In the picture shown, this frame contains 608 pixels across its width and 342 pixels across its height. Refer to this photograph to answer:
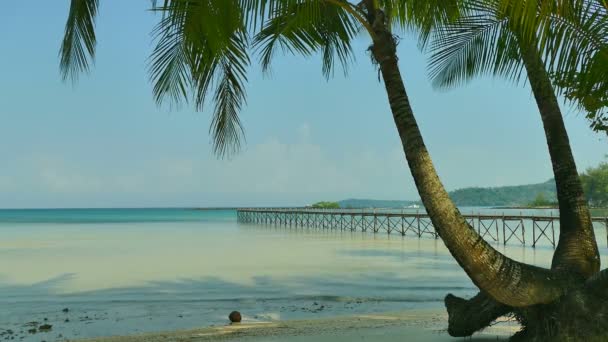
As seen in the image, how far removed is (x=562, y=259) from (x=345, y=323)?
3222mm

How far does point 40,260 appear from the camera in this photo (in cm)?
1956

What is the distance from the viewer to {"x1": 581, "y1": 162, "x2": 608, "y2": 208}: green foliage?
64.6 m

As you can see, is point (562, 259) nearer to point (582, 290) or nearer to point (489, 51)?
point (582, 290)

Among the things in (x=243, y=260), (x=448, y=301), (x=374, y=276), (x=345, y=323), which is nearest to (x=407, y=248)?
(x=243, y=260)

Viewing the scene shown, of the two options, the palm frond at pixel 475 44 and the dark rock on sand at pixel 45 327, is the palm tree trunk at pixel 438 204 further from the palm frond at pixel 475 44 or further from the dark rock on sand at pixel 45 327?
the dark rock on sand at pixel 45 327

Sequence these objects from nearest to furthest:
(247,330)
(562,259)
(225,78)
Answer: (562,259) < (225,78) < (247,330)

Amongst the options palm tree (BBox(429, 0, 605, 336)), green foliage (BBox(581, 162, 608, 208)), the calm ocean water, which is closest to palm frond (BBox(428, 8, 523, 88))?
palm tree (BBox(429, 0, 605, 336))

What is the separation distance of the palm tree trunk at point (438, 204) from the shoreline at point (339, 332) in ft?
5.67

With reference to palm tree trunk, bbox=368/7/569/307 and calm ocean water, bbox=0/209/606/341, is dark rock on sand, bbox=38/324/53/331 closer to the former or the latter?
calm ocean water, bbox=0/209/606/341

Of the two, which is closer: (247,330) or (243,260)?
(247,330)

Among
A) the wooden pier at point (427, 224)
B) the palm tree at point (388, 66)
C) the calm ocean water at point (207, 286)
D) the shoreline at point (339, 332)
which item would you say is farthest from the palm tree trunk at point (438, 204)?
the wooden pier at point (427, 224)

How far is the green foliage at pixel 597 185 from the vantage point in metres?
64.6

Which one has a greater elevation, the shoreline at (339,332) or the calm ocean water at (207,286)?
the shoreline at (339,332)

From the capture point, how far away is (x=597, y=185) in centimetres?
6650
